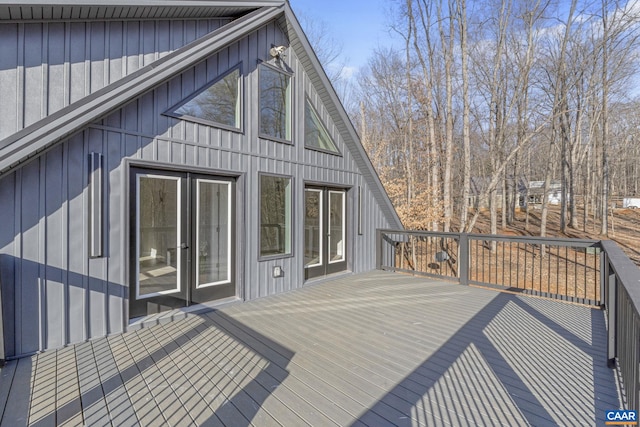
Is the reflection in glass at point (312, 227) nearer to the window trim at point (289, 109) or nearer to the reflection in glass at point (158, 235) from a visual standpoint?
the window trim at point (289, 109)

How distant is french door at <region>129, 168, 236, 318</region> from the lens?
391cm

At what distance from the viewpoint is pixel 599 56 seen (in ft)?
39.8

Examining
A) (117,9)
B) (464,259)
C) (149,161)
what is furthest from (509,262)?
(117,9)

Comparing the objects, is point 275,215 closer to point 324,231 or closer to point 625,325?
point 324,231

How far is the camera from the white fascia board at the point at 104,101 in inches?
110

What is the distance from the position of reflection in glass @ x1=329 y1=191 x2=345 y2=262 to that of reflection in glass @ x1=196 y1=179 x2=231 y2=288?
2331 mm

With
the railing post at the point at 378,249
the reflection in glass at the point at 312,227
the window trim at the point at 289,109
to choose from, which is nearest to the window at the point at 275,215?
the reflection in glass at the point at 312,227

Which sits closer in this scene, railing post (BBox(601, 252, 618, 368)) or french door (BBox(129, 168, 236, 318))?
railing post (BBox(601, 252, 618, 368))

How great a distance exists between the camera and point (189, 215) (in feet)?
14.2

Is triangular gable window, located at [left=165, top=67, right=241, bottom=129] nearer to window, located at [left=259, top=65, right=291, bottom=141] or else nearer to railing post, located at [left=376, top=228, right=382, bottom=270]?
window, located at [left=259, top=65, right=291, bottom=141]

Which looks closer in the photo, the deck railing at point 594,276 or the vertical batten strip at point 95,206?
the deck railing at point 594,276

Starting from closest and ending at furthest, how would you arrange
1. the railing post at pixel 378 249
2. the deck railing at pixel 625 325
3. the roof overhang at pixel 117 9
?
the deck railing at pixel 625 325 < the roof overhang at pixel 117 9 < the railing post at pixel 378 249

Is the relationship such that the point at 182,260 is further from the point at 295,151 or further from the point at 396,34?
the point at 396,34

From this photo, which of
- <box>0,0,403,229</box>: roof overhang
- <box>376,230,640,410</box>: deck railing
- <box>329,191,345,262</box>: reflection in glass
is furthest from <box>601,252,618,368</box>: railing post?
<box>0,0,403,229</box>: roof overhang
